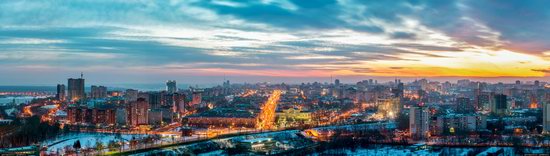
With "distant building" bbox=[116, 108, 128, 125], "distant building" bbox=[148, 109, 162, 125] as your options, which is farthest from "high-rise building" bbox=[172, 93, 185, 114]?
"distant building" bbox=[116, 108, 128, 125]

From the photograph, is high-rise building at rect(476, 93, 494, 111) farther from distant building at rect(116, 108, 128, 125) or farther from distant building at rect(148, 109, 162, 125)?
distant building at rect(116, 108, 128, 125)

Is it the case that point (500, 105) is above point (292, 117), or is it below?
above

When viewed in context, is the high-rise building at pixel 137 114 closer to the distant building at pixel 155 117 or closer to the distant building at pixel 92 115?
the distant building at pixel 155 117

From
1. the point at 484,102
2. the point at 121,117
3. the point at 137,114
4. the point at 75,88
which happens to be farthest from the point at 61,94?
the point at 484,102

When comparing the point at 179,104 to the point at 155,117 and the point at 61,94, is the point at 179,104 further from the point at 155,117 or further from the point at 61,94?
the point at 61,94

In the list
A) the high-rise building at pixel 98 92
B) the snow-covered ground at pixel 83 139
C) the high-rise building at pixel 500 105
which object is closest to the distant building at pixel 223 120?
the snow-covered ground at pixel 83 139

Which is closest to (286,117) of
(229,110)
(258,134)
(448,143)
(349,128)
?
(229,110)
